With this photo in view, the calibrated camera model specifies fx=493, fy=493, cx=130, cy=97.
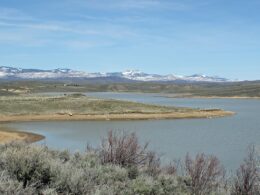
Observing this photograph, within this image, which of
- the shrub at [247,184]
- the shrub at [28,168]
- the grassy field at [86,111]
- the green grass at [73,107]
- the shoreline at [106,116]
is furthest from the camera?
the green grass at [73,107]

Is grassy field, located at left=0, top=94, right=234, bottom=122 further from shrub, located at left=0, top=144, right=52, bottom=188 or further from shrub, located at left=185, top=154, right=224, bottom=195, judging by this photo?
shrub, located at left=0, top=144, right=52, bottom=188

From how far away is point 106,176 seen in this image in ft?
28.6

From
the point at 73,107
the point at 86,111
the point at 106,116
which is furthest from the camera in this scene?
the point at 73,107

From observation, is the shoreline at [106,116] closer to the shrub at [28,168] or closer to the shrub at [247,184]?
the shrub at [247,184]

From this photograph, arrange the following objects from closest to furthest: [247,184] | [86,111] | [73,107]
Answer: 1. [247,184]
2. [86,111]
3. [73,107]

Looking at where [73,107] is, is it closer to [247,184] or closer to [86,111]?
[86,111]

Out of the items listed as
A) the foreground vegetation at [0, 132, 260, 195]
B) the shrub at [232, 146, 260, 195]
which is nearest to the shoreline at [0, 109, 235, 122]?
the foreground vegetation at [0, 132, 260, 195]

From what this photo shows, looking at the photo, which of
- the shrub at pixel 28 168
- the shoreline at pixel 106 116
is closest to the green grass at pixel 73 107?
the shoreline at pixel 106 116

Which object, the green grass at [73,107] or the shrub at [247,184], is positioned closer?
the shrub at [247,184]

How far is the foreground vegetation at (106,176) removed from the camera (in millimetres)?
7203

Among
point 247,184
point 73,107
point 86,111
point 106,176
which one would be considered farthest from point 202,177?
point 73,107

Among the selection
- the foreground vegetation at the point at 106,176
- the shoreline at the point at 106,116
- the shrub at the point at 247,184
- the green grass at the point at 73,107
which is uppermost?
the foreground vegetation at the point at 106,176

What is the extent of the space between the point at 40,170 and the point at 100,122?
49064 millimetres

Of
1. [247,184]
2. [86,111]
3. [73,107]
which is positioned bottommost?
[86,111]
